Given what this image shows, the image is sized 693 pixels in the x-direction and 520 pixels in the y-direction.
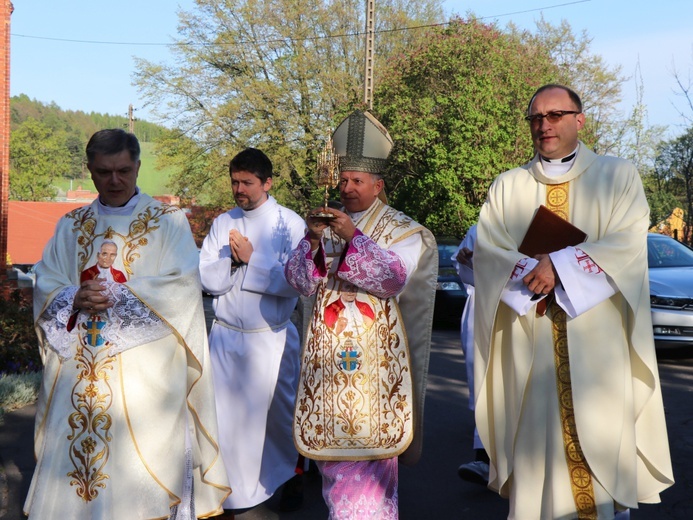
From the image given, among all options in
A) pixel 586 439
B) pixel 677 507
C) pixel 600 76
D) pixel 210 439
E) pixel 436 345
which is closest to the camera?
pixel 586 439

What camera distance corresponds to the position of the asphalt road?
19.4ft

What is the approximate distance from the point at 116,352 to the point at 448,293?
1330 centimetres

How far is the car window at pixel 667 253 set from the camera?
13109mm

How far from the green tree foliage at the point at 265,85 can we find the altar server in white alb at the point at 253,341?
2923cm

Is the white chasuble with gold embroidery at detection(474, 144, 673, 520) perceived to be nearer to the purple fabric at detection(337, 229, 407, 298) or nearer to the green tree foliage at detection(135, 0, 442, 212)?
the purple fabric at detection(337, 229, 407, 298)

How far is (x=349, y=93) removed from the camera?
118 feet

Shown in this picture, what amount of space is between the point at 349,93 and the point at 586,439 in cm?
3266

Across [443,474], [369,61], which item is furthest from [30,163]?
[443,474]

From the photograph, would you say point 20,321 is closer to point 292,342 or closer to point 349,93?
point 292,342

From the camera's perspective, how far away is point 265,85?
117ft

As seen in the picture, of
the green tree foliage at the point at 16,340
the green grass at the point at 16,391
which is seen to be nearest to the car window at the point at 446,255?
the green tree foliage at the point at 16,340

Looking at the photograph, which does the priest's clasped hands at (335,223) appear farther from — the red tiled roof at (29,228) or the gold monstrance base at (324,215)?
the red tiled roof at (29,228)

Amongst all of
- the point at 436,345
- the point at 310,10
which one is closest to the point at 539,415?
the point at 436,345

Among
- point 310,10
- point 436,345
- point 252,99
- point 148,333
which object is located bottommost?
point 436,345
